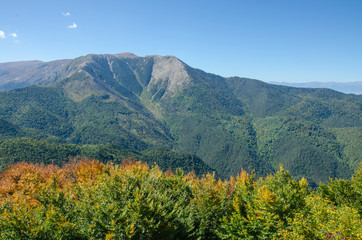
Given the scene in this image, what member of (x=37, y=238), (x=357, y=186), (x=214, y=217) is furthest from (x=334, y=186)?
(x=37, y=238)

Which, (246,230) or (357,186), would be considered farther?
(357,186)

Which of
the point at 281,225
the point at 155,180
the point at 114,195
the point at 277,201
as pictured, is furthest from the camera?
the point at 155,180

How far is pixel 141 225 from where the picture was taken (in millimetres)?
19875

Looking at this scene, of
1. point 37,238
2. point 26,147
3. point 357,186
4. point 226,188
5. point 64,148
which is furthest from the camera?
point 64,148

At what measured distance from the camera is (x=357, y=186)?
143 ft

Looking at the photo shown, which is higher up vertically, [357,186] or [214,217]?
[357,186]

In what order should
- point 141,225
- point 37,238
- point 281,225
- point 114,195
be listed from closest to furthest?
point 37,238, point 141,225, point 114,195, point 281,225

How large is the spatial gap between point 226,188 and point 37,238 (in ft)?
84.1

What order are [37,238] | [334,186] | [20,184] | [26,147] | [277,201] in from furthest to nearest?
[26,147]
[334,186]
[20,184]
[277,201]
[37,238]

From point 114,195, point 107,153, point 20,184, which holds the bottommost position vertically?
point 107,153

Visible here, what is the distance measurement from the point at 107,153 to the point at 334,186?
15289cm

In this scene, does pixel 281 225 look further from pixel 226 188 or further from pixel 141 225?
pixel 141 225

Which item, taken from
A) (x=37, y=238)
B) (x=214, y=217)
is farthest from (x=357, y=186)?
(x=37, y=238)

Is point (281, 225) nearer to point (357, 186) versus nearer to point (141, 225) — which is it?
point (141, 225)
